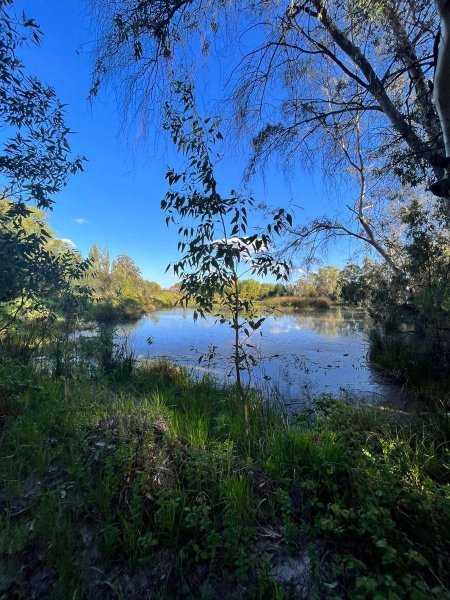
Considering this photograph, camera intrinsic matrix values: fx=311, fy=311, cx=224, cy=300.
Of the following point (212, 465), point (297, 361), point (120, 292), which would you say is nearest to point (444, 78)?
point (212, 465)

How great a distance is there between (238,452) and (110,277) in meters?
30.7

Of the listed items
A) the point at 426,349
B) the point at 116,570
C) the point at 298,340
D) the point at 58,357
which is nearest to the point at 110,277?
the point at 298,340

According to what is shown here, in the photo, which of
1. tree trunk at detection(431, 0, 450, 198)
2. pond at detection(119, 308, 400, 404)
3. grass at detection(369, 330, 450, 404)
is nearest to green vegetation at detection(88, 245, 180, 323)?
pond at detection(119, 308, 400, 404)

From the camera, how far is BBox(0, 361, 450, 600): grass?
1424 mm

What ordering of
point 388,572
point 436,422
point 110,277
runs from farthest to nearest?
point 110,277 < point 436,422 < point 388,572

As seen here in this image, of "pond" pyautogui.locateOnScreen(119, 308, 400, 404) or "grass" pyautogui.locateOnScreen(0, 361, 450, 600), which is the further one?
"pond" pyautogui.locateOnScreen(119, 308, 400, 404)

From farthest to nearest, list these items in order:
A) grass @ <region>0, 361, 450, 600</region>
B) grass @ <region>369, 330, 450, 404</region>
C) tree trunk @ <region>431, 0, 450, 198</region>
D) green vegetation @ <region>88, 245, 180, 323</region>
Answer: green vegetation @ <region>88, 245, 180, 323</region> < grass @ <region>369, 330, 450, 404</region> < tree trunk @ <region>431, 0, 450, 198</region> < grass @ <region>0, 361, 450, 600</region>

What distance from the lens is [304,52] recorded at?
11.0ft

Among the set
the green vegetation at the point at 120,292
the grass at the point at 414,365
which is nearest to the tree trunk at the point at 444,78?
the grass at the point at 414,365

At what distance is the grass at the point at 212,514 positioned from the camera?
142 cm

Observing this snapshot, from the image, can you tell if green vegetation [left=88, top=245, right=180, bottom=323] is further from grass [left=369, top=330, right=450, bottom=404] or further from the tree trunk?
the tree trunk

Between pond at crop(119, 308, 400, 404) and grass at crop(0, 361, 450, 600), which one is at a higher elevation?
grass at crop(0, 361, 450, 600)

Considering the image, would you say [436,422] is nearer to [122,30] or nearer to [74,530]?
[74,530]

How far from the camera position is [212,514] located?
1.78m
